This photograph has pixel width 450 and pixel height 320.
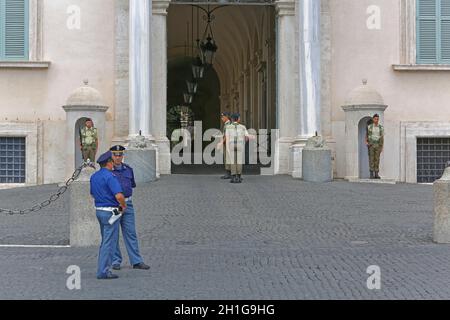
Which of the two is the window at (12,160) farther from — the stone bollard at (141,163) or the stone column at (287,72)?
the stone column at (287,72)

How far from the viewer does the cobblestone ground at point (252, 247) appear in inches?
284

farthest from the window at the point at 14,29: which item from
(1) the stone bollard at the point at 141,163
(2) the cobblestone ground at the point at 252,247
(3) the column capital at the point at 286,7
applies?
(3) the column capital at the point at 286,7

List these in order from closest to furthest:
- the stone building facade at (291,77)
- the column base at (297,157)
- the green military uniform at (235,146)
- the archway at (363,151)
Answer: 1. the green military uniform at (235,146)
2. the column base at (297,157)
3. the stone building facade at (291,77)
4. the archway at (363,151)

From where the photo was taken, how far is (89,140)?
1805cm

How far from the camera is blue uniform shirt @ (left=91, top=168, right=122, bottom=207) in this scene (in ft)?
25.4

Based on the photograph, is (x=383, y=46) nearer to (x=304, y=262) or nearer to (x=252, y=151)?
(x=252, y=151)

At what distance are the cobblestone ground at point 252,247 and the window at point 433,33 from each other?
5.57 metres

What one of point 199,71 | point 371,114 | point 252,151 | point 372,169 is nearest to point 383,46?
point 371,114

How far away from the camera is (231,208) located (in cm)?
1358

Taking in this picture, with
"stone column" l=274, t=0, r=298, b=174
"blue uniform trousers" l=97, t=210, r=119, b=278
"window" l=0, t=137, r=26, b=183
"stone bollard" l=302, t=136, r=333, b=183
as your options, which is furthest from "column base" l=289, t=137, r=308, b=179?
"blue uniform trousers" l=97, t=210, r=119, b=278

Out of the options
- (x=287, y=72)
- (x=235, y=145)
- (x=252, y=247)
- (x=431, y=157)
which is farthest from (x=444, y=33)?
(x=252, y=247)

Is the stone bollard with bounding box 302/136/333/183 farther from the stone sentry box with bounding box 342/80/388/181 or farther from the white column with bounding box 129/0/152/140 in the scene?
the white column with bounding box 129/0/152/140

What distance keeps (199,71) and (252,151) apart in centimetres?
498
